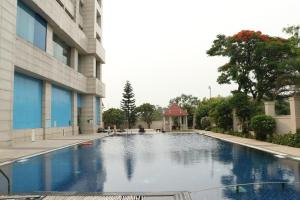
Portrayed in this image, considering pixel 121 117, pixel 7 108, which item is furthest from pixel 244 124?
pixel 121 117

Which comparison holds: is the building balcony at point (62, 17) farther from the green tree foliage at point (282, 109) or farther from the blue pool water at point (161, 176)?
the green tree foliage at point (282, 109)

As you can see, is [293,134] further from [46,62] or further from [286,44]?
[46,62]

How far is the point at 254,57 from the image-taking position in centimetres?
2941

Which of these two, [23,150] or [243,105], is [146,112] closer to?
[243,105]

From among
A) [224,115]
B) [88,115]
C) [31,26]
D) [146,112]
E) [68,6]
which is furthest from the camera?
[146,112]

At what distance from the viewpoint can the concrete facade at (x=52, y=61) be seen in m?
20.9

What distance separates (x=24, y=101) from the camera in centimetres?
2633

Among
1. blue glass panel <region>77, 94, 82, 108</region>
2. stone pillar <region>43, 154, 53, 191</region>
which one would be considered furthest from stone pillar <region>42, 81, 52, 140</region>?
stone pillar <region>43, 154, 53, 191</region>

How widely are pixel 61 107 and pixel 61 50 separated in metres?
6.74

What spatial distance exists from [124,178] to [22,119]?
61.0 feet

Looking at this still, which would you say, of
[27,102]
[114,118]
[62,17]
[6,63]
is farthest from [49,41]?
[114,118]

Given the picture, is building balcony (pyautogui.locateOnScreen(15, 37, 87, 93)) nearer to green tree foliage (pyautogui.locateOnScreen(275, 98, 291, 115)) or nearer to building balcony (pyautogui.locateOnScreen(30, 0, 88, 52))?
building balcony (pyautogui.locateOnScreen(30, 0, 88, 52))

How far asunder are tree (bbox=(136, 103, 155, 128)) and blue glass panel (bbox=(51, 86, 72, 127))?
3616 centimetres

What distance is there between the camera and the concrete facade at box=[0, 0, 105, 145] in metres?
20.9
